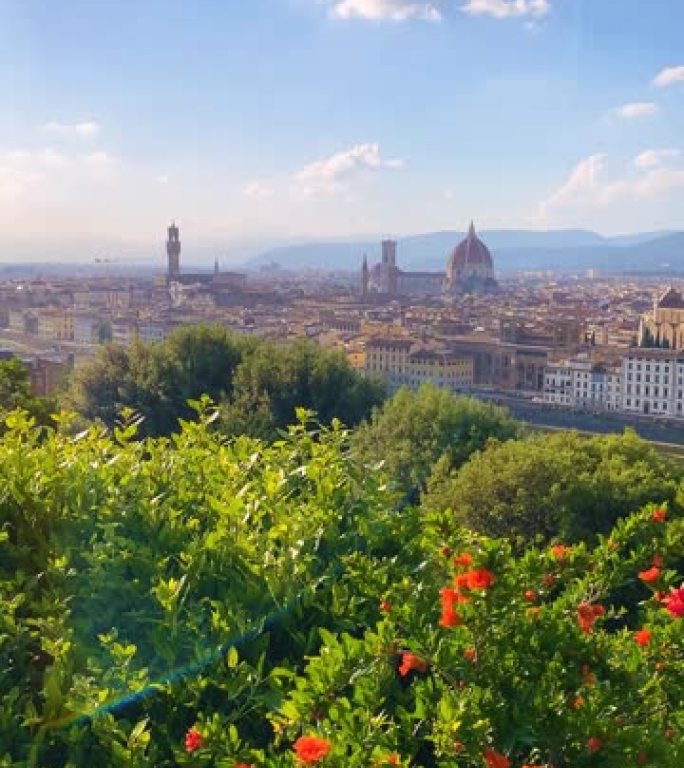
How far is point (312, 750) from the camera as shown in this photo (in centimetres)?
170

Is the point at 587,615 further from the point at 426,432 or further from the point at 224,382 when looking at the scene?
the point at 224,382

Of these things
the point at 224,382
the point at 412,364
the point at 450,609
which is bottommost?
the point at 412,364

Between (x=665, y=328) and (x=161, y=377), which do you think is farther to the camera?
(x=665, y=328)

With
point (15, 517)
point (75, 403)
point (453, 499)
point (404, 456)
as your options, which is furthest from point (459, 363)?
point (15, 517)

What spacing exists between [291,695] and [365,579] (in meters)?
0.37

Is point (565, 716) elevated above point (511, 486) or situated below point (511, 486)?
above

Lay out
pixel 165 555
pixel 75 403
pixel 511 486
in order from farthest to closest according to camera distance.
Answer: pixel 75 403, pixel 511 486, pixel 165 555

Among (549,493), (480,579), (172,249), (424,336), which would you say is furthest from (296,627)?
(172,249)

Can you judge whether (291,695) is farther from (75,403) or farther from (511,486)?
A: (75,403)

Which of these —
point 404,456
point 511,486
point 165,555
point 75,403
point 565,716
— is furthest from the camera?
point 75,403

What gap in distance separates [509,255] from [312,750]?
18161cm

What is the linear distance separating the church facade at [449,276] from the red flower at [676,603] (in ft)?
273

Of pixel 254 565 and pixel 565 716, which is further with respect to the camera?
pixel 254 565

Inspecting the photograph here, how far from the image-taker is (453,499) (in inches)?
361
